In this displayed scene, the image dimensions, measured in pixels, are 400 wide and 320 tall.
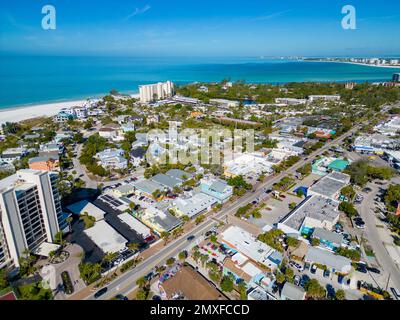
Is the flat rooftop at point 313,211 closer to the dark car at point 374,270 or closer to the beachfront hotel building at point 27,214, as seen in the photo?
the dark car at point 374,270

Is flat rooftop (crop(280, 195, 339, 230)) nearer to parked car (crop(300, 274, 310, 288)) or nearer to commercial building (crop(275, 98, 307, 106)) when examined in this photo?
parked car (crop(300, 274, 310, 288))

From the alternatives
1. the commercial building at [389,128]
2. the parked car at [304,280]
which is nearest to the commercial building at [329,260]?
the parked car at [304,280]

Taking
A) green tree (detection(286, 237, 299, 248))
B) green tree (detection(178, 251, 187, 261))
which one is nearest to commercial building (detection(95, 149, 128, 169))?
green tree (detection(178, 251, 187, 261))

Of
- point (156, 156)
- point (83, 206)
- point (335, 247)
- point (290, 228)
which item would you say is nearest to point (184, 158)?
point (156, 156)

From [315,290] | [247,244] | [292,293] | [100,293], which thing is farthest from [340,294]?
[100,293]

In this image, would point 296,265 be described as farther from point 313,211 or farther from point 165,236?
point 165,236
